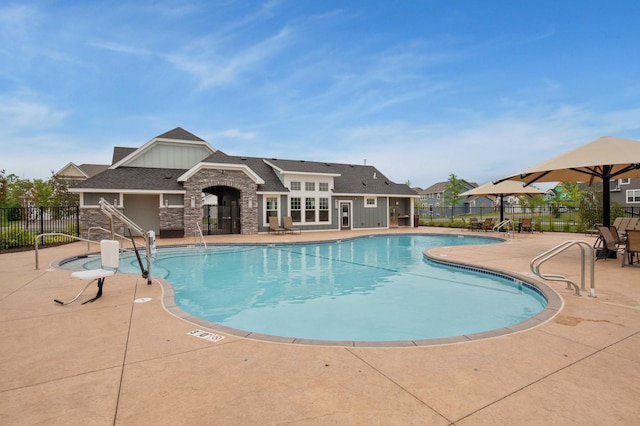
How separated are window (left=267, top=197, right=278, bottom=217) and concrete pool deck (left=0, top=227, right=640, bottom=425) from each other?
635 inches

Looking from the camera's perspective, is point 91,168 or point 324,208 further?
point 91,168

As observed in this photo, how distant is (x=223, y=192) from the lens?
2258 centimetres

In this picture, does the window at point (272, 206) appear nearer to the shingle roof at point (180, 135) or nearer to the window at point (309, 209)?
the window at point (309, 209)

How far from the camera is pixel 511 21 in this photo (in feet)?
46.2

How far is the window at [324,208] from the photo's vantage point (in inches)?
885

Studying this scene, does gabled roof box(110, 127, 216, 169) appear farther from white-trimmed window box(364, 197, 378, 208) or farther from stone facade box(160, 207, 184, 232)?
white-trimmed window box(364, 197, 378, 208)

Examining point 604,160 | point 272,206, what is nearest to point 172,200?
point 272,206

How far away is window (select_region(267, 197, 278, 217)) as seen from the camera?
20828mm

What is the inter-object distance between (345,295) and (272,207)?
14071 millimetres

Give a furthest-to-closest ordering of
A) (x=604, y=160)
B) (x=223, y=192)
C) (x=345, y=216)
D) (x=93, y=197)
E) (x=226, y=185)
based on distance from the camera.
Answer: (x=345, y=216)
(x=223, y=192)
(x=226, y=185)
(x=93, y=197)
(x=604, y=160)

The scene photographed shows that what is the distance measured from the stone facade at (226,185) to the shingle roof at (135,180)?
2.91 feet

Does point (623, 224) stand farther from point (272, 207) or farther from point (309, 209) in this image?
point (272, 207)

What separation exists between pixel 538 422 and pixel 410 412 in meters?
0.88

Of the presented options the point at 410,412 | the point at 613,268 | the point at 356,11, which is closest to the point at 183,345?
the point at 410,412
